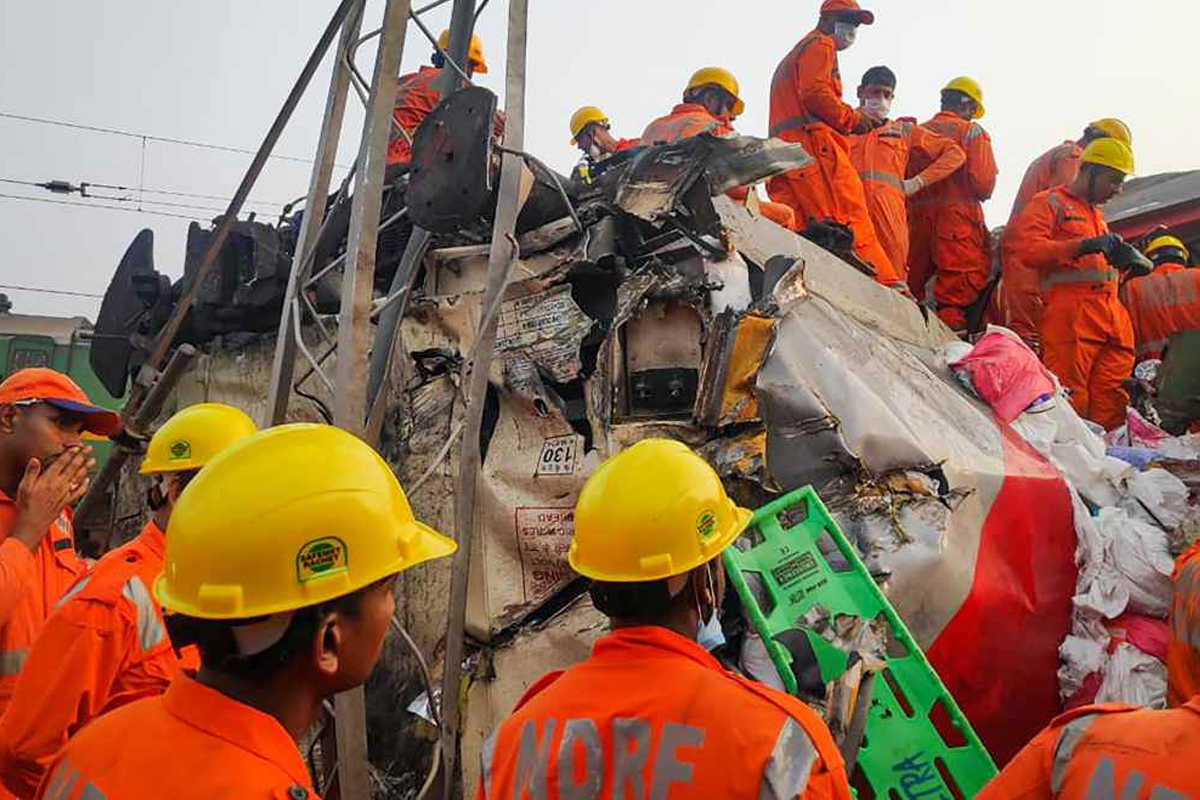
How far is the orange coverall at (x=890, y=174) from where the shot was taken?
6.20 meters

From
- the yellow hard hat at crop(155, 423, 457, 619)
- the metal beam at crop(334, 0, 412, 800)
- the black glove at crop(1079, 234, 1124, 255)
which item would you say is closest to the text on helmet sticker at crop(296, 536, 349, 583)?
the yellow hard hat at crop(155, 423, 457, 619)

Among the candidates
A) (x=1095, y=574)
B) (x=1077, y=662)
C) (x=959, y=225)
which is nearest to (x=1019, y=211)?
(x=959, y=225)

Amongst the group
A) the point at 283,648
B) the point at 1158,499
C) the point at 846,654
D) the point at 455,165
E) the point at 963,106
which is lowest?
the point at 846,654

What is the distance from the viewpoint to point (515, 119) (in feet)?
11.8

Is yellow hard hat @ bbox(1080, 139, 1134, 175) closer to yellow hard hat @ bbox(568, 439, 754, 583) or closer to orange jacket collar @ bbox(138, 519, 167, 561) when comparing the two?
yellow hard hat @ bbox(568, 439, 754, 583)

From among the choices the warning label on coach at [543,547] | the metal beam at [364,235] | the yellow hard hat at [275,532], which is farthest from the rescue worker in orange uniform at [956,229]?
the yellow hard hat at [275,532]

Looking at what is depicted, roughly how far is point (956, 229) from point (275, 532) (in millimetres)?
6622

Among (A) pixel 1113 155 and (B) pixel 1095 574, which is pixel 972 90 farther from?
(B) pixel 1095 574

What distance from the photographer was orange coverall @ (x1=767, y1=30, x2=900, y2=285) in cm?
568

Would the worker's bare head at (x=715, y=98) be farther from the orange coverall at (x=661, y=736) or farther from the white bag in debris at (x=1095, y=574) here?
the orange coverall at (x=661, y=736)

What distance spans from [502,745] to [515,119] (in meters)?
2.59

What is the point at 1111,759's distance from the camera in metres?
1.35

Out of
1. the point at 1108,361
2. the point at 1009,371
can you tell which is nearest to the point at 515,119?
the point at 1009,371

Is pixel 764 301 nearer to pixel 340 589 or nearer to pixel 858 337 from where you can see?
pixel 858 337
